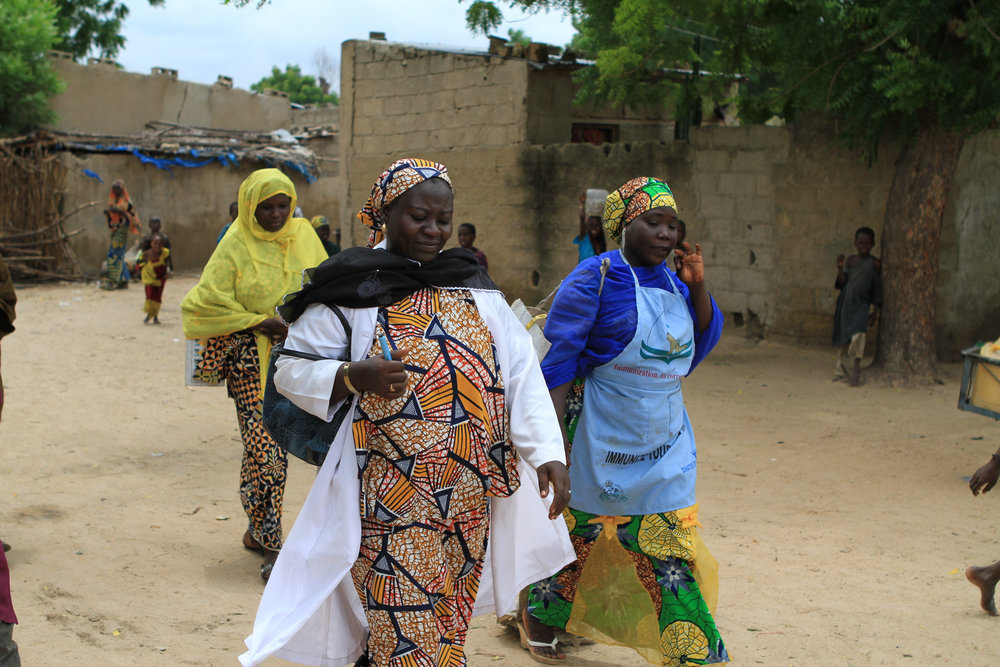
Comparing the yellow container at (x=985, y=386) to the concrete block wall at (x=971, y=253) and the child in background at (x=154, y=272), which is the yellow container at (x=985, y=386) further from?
the child in background at (x=154, y=272)

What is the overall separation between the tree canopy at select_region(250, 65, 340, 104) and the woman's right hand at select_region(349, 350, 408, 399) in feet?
168

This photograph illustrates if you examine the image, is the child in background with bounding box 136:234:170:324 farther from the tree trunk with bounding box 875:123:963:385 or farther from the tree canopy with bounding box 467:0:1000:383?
the tree trunk with bounding box 875:123:963:385

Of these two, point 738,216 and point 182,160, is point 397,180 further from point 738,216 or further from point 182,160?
point 182,160

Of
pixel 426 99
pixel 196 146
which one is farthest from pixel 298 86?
pixel 426 99

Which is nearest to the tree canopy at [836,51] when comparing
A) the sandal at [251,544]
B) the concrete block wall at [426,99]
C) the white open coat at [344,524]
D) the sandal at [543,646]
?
the concrete block wall at [426,99]

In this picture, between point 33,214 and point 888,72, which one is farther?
point 33,214

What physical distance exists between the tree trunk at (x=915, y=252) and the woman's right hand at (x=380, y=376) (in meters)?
7.59

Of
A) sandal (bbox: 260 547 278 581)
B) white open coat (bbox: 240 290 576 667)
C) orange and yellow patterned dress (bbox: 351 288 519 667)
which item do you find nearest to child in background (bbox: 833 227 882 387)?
sandal (bbox: 260 547 278 581)

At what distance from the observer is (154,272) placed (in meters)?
13.4

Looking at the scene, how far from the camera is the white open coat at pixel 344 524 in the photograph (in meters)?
2.65

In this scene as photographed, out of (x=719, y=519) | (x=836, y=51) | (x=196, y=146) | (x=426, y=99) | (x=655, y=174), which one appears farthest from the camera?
(x=196, y=146)

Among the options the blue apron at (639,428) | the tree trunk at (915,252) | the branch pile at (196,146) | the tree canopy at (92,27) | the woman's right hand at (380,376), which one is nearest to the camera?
the woman's right hand at (380,376)

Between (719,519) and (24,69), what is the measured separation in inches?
771

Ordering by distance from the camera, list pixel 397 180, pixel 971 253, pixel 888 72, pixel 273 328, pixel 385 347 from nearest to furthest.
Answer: pixel 385 347, pixel 397 180, pixel 273 328, pixel 888 72, pixel 971 253
